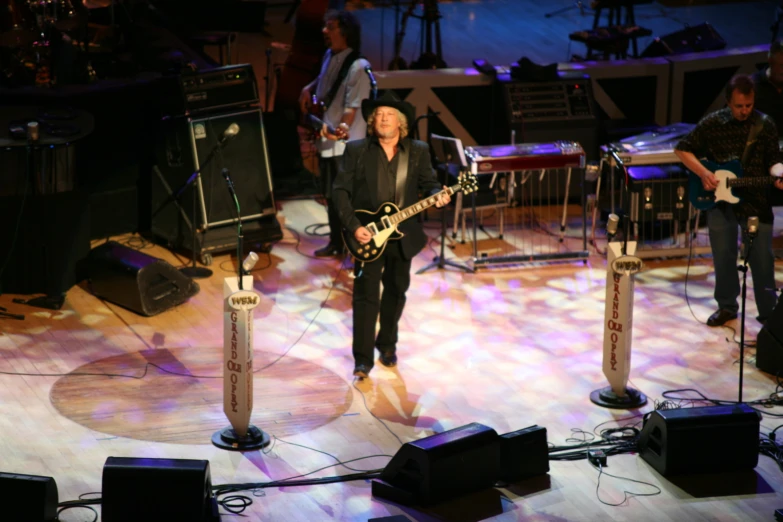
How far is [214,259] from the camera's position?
30.2ft

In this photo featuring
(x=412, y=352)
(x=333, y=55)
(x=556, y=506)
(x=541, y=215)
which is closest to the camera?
(x=556, y=506)

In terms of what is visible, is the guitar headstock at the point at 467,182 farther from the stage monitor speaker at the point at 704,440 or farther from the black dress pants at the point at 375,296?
the stage monitor speaker at the point at 704,440

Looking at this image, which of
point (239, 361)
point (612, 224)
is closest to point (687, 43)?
point (612, 224)

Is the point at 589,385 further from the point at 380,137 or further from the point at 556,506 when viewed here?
the point at 380,137

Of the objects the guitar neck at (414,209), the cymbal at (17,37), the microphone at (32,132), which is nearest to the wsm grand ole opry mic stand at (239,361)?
the guitar neck at (414,209)

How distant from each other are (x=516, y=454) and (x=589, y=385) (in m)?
1.30

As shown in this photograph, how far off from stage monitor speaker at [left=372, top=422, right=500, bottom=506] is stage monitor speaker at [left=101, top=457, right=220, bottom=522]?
95cm

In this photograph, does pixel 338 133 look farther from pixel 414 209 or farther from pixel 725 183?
pixel 725 183

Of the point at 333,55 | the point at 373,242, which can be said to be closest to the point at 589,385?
the point at 373,242

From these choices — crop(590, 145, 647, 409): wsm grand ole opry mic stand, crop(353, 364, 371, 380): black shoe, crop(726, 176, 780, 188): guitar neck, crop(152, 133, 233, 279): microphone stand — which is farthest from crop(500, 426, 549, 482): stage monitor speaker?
crop(152, 133, 233, 279): microphone stand

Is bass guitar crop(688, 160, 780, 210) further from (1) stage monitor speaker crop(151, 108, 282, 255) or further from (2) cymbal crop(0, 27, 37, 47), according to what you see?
(2) cymbal crop(0, 27, 37, 47)

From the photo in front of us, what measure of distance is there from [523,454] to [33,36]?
5.58 m

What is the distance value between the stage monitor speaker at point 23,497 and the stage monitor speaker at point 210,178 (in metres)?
4.03

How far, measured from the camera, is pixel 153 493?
5.16m
